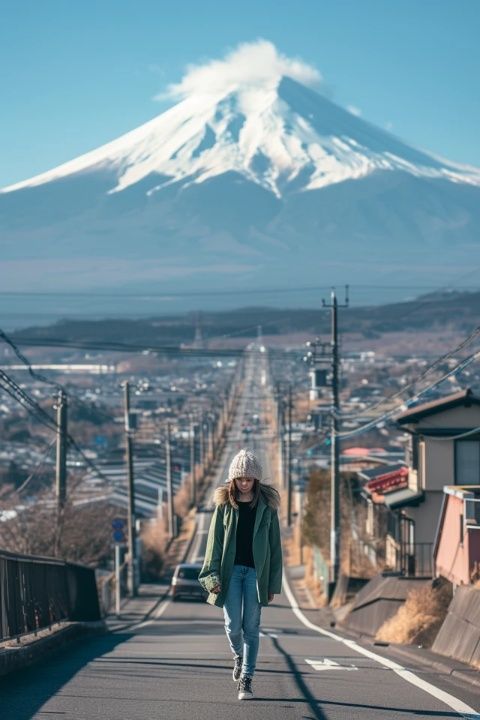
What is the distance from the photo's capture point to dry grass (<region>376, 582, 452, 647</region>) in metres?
17.7

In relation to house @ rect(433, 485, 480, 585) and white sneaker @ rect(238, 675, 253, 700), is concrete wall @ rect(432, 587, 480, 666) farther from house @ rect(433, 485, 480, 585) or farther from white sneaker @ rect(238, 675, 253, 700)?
white sneaker @ rect(238, 675, 253, 700)

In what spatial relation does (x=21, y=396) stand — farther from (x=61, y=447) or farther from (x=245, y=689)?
(x=245, y=689)

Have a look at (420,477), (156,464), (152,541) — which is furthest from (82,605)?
(156,464)

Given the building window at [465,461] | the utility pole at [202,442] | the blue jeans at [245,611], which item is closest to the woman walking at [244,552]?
the blue jeans at [245,611]

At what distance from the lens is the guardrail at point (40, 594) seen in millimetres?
12695

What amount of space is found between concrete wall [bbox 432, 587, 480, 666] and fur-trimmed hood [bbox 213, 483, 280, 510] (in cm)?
404

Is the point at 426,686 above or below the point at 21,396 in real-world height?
below

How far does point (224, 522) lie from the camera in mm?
8914

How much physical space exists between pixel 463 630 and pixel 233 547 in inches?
218

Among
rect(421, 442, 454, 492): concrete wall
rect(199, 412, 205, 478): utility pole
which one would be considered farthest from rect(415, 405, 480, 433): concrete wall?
rect(199, 412, 205, 478): utility pole

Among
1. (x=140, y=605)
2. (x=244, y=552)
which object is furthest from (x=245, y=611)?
(x=140, y=605)

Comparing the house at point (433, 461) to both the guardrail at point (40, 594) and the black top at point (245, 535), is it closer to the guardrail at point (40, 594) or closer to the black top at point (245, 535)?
the guardrail at point (40, 594)

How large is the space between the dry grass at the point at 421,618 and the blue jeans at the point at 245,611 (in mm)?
8405

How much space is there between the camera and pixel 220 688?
9781 mm
